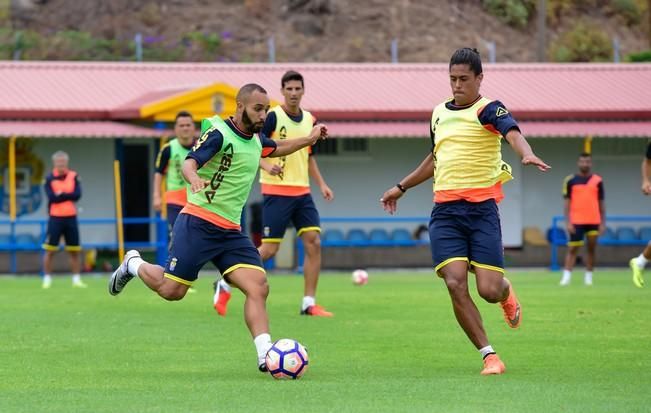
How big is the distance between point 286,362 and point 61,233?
1348 cm

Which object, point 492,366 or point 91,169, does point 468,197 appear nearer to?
point 492,366

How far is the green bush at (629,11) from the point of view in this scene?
6009cm

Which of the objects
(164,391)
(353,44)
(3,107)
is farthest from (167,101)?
(353,44)

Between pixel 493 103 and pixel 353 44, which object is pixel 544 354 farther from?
pixel 353 44

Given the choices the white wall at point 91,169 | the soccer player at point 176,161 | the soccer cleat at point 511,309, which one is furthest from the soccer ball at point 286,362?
the white wall at point 91,169

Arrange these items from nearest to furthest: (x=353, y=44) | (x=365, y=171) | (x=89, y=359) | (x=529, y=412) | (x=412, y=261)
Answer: (x=529, y=412)
(x=89, y=359)
(x=412, y=261)
(x=365, y=171)
(x=353, y=44)

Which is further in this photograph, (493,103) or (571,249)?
(571,249)

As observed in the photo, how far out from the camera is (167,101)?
96.7 feet

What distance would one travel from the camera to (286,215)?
15719mm

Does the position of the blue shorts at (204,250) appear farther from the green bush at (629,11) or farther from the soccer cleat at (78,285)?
the green bush at (629,11)

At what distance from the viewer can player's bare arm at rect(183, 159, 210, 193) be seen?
9672mm

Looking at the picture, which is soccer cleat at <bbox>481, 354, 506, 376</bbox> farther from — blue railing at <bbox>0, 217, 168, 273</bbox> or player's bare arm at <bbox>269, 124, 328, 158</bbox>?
blue railing at <bbox>0, 217, 168, 273</bbox>

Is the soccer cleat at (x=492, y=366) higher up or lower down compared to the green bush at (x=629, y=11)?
lower down

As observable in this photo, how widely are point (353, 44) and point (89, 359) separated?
1730 inches
